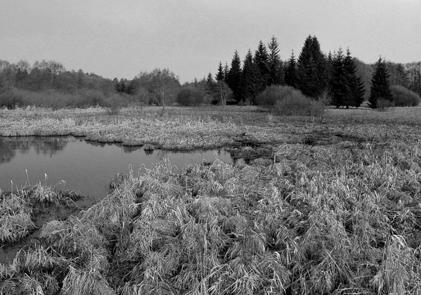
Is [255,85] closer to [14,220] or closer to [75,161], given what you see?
[75,161]

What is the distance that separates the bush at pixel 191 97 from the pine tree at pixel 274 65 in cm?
1190

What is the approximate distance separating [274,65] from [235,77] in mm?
6810

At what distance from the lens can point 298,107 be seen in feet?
115

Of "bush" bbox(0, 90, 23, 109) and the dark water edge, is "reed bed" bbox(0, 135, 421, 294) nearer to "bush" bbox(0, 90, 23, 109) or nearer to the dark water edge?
the dark water edge

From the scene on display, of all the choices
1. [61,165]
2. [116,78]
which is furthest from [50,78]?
[61,165]

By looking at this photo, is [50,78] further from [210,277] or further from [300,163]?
[210,277]

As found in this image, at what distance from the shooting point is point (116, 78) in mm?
93375

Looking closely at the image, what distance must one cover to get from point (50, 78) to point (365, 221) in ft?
243

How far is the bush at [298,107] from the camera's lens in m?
34.2

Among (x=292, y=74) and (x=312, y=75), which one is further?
(x=292, y=74)

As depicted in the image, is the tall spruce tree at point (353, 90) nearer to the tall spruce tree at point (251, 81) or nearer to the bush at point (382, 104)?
the bush at point (382, 104)

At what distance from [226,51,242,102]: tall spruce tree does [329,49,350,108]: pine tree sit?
47.6 ft

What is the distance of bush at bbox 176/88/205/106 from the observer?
196 feet

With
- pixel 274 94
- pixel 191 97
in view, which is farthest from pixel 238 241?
pixel 191 97
